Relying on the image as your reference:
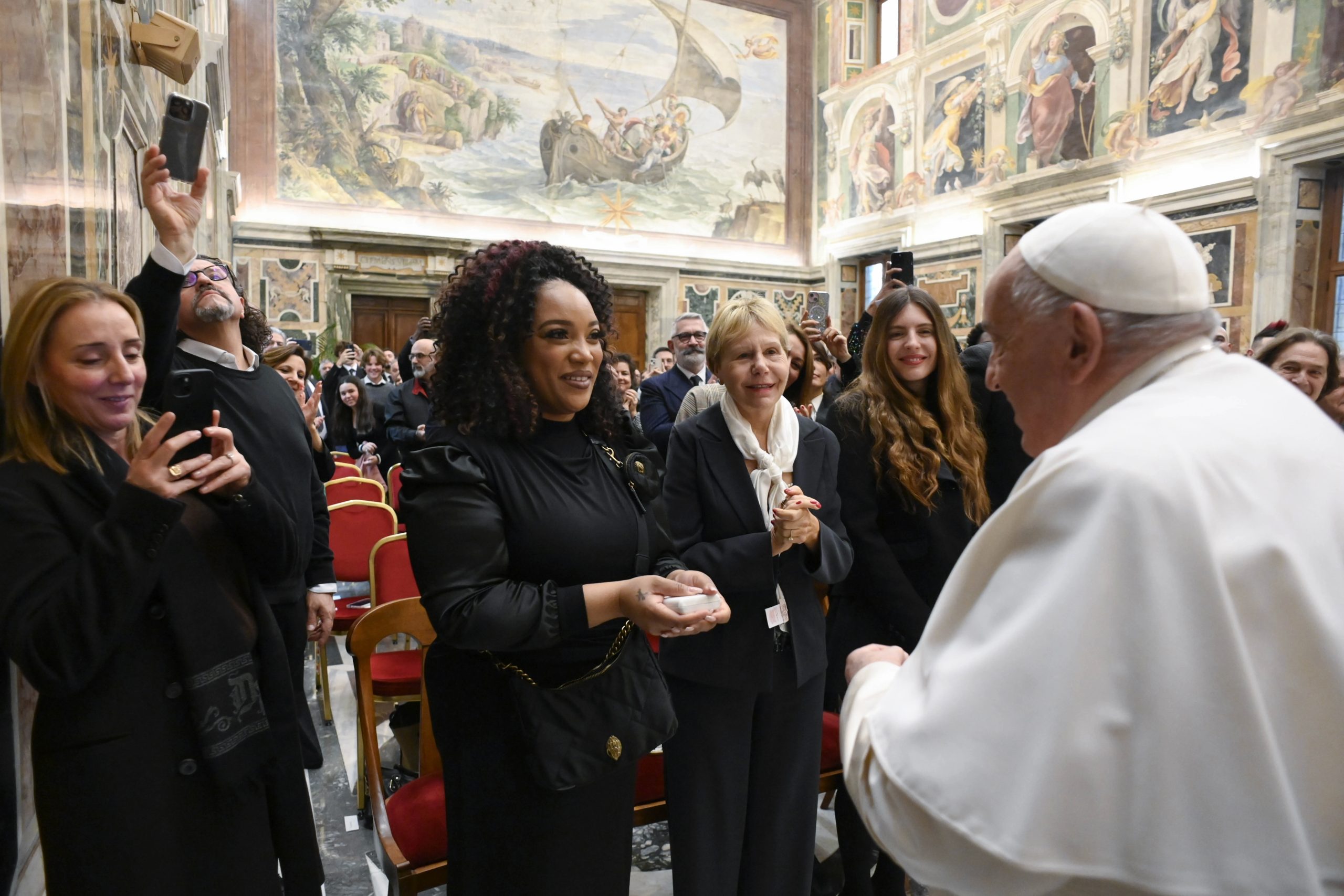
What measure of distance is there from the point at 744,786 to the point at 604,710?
79 cm

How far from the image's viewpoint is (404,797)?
2.25 m

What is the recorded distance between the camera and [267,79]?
1251 cm

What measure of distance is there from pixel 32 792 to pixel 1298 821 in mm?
2664

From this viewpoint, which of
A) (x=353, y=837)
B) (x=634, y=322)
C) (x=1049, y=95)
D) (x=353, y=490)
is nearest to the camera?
(x=353, y=837)

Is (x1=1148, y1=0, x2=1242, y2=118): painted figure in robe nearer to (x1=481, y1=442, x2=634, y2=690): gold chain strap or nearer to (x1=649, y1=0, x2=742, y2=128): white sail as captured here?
(x1=649, y1=0, x2=742, y2=128): white sail

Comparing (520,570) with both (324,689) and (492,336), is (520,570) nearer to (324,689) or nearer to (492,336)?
(492,336)

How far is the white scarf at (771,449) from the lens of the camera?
240 centimetres

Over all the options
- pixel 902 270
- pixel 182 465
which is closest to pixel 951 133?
pixel 902 270

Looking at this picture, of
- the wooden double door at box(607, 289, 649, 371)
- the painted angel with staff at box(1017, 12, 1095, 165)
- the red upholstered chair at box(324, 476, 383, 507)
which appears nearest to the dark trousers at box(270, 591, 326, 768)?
the red upholstered chair at box(324, 476, 383, 507)

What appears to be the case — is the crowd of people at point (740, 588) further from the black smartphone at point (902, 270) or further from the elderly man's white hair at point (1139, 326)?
the black smartphone at point (902, 270)

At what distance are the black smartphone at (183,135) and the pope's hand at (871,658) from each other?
218cm

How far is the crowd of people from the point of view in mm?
997

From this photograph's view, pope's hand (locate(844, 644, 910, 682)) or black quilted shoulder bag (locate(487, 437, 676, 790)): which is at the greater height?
pope's hand (locate(844, 644, 910, 682))

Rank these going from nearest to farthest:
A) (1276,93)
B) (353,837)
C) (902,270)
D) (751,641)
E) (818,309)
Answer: (751,641) → (353,837) → (902,270) → (818,309) → (1276,93)
